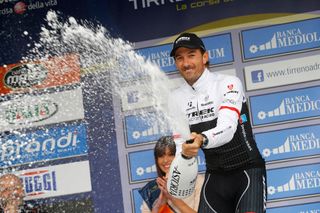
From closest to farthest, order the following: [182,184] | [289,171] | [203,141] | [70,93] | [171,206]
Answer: [203,141] → [182,184] → [171,206] → [289,171] → [70,93]

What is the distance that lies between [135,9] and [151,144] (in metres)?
1.27

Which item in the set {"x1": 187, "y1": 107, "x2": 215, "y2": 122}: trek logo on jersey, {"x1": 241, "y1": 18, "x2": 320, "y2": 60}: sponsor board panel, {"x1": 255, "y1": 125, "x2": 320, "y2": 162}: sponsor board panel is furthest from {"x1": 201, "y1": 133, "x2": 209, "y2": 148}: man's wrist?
{"x1": 241, "y1": 18, "x2": 320, "y2": 60}: sponsor board panel

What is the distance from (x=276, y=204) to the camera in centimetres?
578

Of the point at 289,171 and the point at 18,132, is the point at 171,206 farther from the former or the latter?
the point at 18,132

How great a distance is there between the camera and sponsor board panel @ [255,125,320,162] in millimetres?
5730

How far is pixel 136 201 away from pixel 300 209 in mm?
1459

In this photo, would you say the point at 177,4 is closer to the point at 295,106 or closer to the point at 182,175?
the point at 295,106

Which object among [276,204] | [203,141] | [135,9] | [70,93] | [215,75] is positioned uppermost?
[135,9]

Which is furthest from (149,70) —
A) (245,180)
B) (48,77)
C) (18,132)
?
(245,180)

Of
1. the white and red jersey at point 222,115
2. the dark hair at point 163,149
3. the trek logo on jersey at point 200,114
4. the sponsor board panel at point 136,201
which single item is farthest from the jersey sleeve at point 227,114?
the sponsor board panel at point 136,201

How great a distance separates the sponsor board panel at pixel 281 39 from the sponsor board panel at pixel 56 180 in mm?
1837

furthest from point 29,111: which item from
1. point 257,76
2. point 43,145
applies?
point 257,76

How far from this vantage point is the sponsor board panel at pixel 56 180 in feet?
19.9

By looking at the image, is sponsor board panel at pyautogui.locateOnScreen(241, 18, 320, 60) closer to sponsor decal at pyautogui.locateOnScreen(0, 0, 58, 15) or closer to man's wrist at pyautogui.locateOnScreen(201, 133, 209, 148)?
sponsor decal at pyautogui.locateOnScreen(0, 0, 58, 15)
